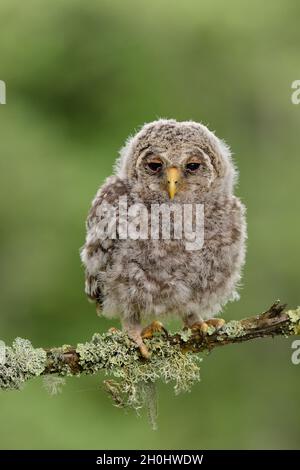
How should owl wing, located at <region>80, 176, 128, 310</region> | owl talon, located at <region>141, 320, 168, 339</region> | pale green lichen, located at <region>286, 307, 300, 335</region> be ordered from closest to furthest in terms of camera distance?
1. pale green lichen, located at <region>286, 307, 300, 335</region>
2. owl talon, located at <region>141, 320, 168, 339</region>
3. owl wing, located at <region>80, 176, 128, 310</region>

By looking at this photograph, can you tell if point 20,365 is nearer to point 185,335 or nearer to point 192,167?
point 185,335

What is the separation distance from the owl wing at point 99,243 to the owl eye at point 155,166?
21cm

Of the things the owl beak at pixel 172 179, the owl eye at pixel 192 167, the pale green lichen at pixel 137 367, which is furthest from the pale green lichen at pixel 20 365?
the owl eye at pixel 192 167

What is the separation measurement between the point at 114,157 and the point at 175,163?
4.72m

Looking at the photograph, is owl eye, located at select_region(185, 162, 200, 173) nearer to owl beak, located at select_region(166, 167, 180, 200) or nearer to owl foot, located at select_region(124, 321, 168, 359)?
owl beak, located at select_region(166, 167, 180, 200)

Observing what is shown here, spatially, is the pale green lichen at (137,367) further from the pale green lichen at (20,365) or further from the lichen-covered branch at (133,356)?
the pale green lichen at (20,365)

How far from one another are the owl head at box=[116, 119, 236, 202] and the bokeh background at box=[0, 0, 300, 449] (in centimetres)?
390

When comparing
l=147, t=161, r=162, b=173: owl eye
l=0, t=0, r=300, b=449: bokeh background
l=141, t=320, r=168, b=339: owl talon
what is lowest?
l=141, t=320, r=168, b=339: owl talon

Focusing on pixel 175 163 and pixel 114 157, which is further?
pixel 114 157

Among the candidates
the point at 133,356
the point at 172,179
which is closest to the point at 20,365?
the point at 133,356

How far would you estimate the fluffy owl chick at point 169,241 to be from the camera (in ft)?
A: 17.5

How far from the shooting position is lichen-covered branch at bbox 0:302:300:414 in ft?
15.5

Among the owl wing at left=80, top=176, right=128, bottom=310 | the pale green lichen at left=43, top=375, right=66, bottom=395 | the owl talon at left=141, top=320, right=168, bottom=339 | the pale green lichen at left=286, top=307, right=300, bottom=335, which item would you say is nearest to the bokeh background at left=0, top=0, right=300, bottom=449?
the owl wing at left=80, top=176, right=128, bottom=310

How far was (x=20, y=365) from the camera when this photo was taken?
4695 millimetres
